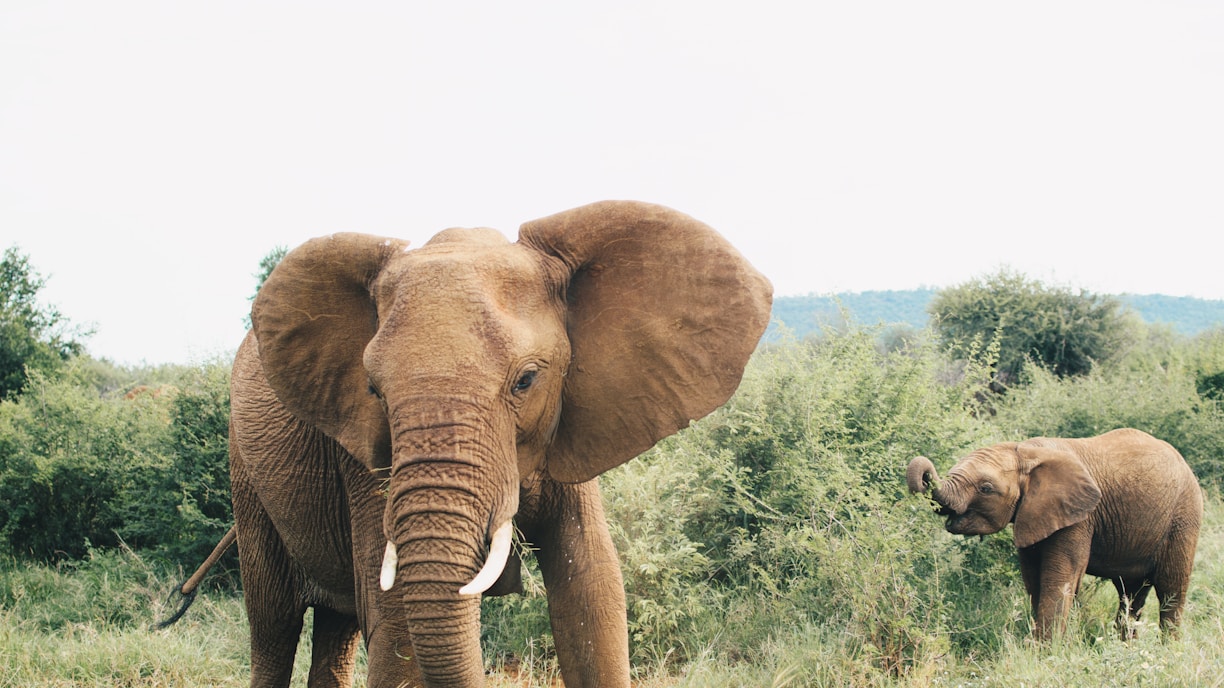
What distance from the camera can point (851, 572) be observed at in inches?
253

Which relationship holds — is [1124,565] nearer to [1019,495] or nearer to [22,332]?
[1019,495]

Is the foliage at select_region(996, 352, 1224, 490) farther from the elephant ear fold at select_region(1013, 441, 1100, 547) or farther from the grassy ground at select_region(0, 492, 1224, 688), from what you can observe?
the elephant ear fold at select_region(1013, 441, 1100, 547)

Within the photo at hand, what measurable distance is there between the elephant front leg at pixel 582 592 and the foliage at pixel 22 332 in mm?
16014

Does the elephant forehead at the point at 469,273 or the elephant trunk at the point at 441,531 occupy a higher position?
the elephant forehead at the point at 469,273

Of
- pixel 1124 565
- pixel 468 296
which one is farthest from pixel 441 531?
pixel 1124 565

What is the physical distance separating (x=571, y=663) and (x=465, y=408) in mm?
1394

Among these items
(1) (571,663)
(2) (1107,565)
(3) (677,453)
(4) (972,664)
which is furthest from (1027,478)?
(1) (571,663)

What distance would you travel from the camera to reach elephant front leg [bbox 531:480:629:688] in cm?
390

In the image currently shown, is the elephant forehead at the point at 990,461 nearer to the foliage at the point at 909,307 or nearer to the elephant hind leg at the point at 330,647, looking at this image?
the elephant hind leg at the point at 330,647

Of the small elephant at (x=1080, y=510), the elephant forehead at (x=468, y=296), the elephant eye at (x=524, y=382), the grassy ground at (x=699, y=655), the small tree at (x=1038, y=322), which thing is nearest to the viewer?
the elephant forehead at (x=468, y=296)

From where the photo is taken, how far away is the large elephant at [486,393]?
3000 mm

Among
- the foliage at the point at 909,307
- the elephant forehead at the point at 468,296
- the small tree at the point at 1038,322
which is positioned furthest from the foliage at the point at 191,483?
the foliage at the point at 909,307

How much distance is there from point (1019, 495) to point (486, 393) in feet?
18.4

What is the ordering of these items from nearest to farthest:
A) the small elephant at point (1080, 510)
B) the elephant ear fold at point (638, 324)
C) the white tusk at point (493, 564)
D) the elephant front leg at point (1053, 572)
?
the white tusk at point (493, 564) < the elephant ear fold at point (638, 324) < the elephant front leg at point (1053, 572) < the small elephant at point (1080, 510)
